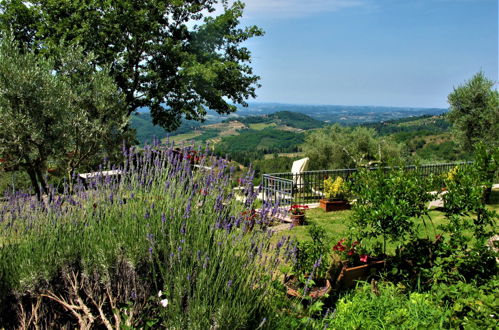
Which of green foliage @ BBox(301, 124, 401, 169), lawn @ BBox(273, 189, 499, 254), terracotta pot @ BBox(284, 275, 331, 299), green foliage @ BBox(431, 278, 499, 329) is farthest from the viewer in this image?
green foliage @ BBox(301, 124, 401, 169)

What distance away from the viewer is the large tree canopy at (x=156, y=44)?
53.9 ft

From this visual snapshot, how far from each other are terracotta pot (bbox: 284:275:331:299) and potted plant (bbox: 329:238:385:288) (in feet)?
0.67

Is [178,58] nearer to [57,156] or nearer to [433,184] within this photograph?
[57,156]

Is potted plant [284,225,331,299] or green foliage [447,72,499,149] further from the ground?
green foliage [447,72,499,149]

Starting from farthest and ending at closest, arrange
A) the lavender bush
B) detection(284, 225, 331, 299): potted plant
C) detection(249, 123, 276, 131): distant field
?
detection(249, 123, 276, 131): distant field → detection(284, 225, 331, 299): potted plant → the lavender bush

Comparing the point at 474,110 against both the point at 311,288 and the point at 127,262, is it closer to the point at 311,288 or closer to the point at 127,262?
the point at 311,288

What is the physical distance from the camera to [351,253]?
4273mm

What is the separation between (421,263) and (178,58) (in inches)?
648

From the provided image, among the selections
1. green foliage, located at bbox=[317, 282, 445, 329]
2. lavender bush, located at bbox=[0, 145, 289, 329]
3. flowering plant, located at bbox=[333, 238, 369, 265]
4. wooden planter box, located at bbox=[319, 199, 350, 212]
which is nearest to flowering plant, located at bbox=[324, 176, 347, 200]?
wooden planter box, located at bbox=[319, 199, 350, 212]

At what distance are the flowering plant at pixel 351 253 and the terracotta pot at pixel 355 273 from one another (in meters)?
0.10

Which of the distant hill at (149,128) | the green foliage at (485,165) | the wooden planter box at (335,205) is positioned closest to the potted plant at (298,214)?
the wooden planter box at (335,205)

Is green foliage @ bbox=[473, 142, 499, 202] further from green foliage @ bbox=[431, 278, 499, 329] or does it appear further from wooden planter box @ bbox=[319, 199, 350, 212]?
wooden planter box @ bbox=[319, 199, 350, 212]

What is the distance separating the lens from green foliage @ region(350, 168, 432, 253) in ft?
12.4

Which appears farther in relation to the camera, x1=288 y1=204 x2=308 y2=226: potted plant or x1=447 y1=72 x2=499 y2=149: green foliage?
x1=447 y1=72 x2=499 y2=149: green foliage
